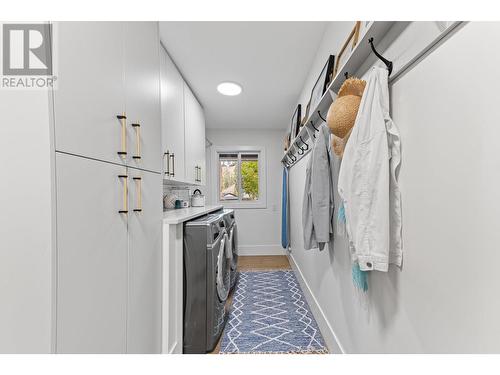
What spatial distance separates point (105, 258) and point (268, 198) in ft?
12.7

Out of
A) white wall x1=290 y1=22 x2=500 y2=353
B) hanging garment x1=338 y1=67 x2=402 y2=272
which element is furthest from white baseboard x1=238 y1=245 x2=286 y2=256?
hanging garment x1=338 y1=67 x2=402 y2=272

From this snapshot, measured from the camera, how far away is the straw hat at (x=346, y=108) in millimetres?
975

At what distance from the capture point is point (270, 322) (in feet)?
6.82

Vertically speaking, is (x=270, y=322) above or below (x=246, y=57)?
below

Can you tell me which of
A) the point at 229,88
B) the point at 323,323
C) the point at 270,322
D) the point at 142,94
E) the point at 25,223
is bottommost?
the point at 270,322

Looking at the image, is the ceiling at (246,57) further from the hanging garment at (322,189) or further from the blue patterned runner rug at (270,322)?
the blue patterned runner rug at (270,322)

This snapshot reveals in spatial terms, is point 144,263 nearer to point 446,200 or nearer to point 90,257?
point 90,257

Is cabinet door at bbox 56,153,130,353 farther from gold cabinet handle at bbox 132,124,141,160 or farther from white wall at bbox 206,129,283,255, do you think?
white wall at bbox 206,129,283,255

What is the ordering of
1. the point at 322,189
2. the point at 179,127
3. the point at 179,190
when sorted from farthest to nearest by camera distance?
the point at 179,190 < the point at 179,127 < the point at 322,189

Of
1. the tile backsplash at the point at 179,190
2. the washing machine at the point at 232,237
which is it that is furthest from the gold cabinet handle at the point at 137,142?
the tile backsplash at the point at 179,190

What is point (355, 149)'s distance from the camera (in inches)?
35.0

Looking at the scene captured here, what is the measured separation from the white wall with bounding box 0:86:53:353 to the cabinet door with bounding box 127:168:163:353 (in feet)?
1.38

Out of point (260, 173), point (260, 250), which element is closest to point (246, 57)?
point (260, 173)
